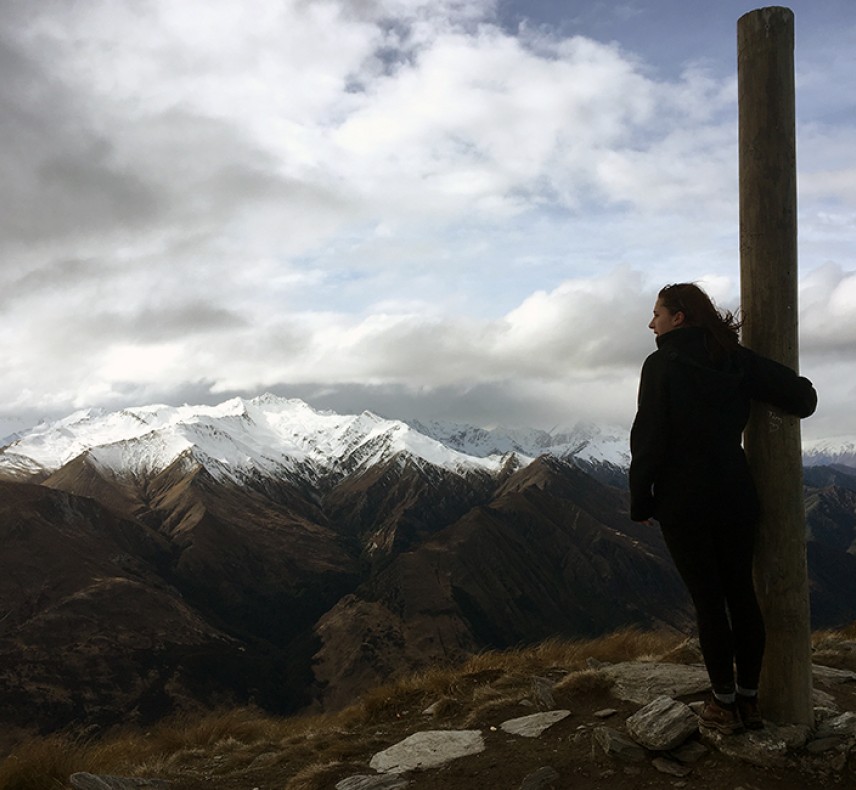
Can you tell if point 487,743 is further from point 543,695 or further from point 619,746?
point 619,746

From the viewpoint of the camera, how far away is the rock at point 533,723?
7155 mm

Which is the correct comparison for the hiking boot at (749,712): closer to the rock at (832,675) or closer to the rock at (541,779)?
the rock at (541,779)

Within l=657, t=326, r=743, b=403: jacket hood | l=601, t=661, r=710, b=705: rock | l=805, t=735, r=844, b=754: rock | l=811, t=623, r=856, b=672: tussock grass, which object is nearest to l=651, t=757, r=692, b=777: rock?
l=805, t=735, r=844, b=754: rock

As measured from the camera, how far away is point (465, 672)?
35.6 feet

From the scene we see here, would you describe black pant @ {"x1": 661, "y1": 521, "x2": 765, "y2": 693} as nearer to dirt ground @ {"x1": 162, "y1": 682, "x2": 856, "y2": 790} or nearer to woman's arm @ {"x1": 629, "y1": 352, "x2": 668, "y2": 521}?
woman's arm @ {"x1": 629, "y1": 352, "x2": 668, "y2": 521}

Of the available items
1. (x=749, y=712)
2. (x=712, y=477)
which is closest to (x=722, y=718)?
(x=749, y=712)

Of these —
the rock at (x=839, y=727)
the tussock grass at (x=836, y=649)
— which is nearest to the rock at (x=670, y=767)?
the rock at (x=839, y=727)

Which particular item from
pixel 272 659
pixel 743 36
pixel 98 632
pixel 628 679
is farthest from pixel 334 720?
pixel 272 659

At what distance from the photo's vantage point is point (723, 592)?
5590 mm

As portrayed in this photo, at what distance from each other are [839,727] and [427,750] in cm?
389

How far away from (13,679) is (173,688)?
3287cm

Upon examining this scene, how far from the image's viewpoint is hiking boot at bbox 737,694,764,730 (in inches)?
220

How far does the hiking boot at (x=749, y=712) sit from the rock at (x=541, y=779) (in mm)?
1630

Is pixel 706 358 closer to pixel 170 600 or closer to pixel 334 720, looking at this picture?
pixel 334 720
